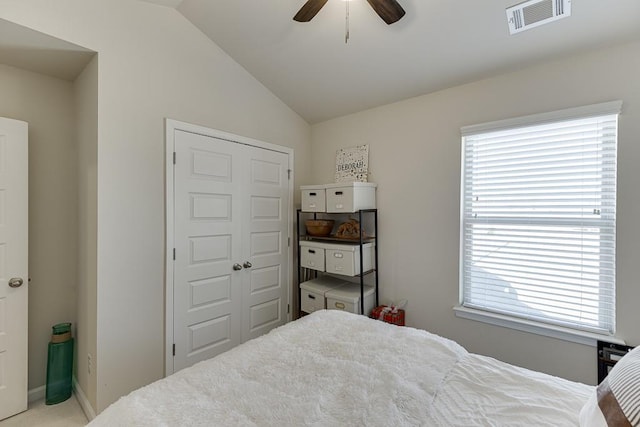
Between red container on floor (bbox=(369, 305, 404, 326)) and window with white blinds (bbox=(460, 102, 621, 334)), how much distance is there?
55cm

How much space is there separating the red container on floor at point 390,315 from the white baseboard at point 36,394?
2.63m

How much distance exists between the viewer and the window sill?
184 cm

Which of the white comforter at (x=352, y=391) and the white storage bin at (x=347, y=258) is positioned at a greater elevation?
the white storage bin at (x=347, y=258)

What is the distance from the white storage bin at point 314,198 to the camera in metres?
2.78

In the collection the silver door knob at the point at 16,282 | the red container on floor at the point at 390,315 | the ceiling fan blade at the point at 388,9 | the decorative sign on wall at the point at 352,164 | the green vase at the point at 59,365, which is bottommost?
the green vase at the point at 59,365

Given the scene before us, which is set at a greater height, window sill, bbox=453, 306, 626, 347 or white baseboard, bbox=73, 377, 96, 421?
window sill, bbox=453, 306, 626, 347

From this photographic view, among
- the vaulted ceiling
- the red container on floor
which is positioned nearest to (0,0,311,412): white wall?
the vaulted ceiling

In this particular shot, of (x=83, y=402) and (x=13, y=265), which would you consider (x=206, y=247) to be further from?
(x=83, y=402)

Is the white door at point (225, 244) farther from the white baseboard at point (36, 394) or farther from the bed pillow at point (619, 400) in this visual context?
the bed pillow at point (619, 400)

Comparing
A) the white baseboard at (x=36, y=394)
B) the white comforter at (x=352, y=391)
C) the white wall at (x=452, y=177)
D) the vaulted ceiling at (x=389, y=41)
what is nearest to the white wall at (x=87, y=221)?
the white baseboard at (x=36, y=394)

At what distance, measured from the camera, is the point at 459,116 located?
2.34m

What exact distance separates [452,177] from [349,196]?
2.84 ft

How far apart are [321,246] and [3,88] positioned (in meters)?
2.62

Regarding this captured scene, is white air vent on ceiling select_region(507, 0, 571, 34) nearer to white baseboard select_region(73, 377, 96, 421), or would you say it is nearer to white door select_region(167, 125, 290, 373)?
white door select_region(167, 125, 290, 373)
